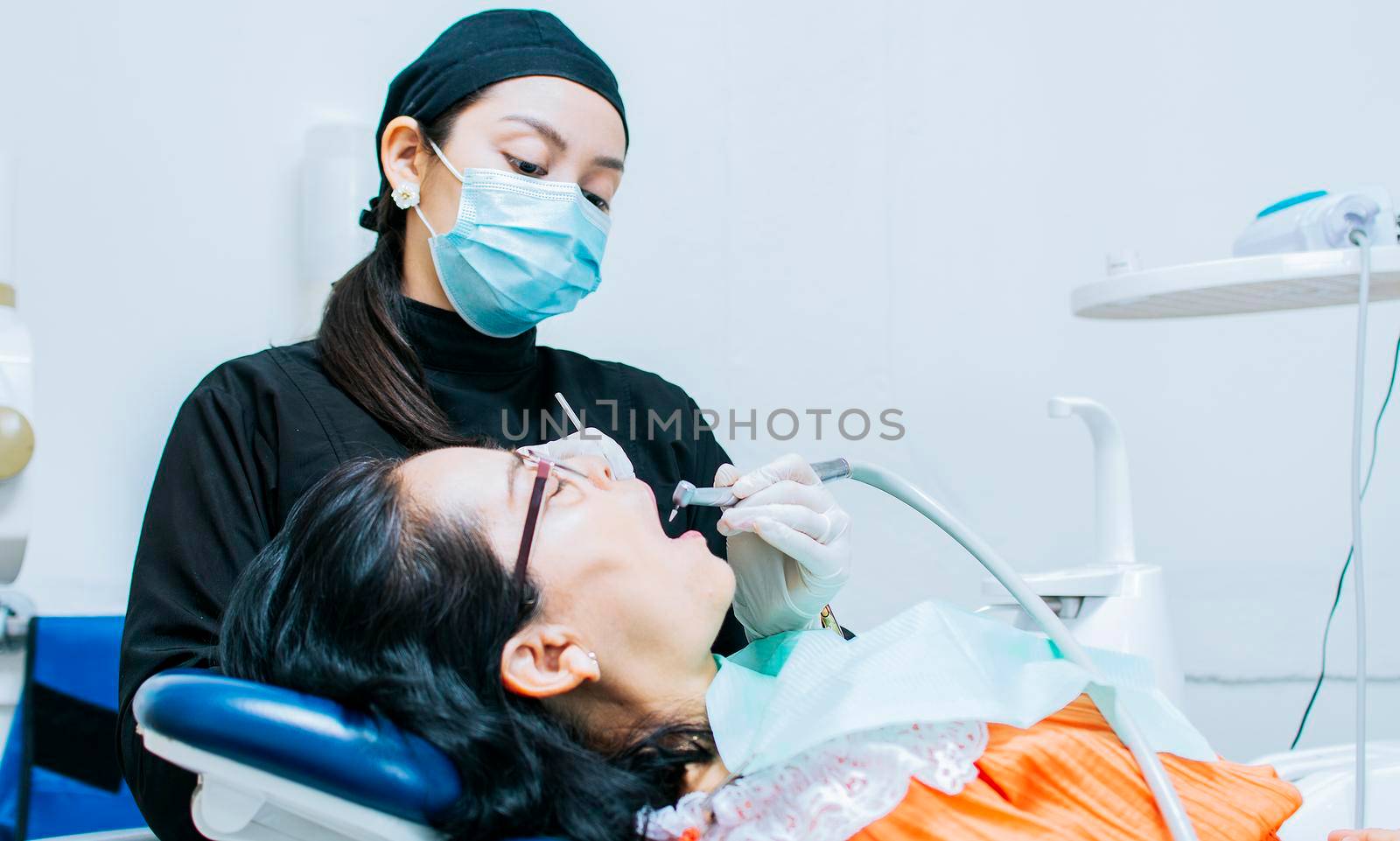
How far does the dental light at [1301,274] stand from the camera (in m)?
1.47

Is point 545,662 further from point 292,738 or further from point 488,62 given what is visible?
point 488,62

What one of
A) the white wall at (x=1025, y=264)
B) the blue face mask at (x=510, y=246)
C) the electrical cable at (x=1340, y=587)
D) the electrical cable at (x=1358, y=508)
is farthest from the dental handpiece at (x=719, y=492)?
the electrical cable at (x=1340, y=587)

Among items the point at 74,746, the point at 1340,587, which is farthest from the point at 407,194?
the point at 1340,587

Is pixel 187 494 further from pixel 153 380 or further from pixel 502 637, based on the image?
pixel 153 380

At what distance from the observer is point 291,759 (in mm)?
765

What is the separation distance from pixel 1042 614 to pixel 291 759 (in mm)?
733

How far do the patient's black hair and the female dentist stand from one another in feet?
0.78

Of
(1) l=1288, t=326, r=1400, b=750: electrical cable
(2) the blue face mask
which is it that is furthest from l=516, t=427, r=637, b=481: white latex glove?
(1) l=1288, t=326, r=1400, b=750: electrical cable

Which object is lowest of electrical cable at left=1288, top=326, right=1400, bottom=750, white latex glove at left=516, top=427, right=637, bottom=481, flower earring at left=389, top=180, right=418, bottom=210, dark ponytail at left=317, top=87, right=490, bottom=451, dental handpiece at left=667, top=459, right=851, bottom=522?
electrical cable at left=1288, top=326, right=1400, bottom=750

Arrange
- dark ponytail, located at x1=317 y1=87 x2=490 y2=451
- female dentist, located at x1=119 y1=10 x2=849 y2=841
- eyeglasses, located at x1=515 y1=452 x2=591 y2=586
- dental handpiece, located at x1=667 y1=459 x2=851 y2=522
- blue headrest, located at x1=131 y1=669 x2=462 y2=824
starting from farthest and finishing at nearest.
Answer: dark ponytail, located at x1=317 y1=87 x2=490 y2=451
female dentist, located at x1=119 y1=10 x2=849 y2=841
dental handpiece, located at x1=667 y1=459 x2=851 y2=522
eyeglasses, located at x1=515 y1=452 x2=591 y2=586
blue headrest, located at x1=131 y1=669 x2=462 y2=824

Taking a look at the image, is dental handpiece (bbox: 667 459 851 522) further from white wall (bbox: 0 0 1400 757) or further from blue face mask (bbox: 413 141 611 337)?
white wall (bbox: 0 0 1400 757)

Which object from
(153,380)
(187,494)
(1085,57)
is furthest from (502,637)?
(1085,57)

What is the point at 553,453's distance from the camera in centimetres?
112

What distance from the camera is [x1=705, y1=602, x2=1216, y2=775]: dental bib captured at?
936 mm
